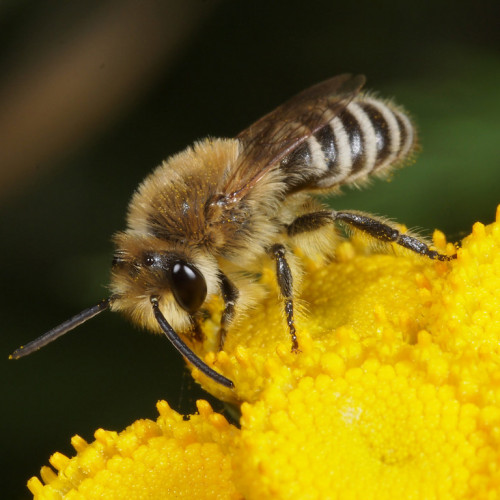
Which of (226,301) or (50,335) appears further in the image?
(226,301)

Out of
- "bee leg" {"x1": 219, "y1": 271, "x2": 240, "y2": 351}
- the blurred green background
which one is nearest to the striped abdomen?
the blurred green background

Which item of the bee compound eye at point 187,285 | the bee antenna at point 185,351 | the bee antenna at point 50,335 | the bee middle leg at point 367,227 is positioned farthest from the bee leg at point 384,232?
the bee antenna at point 50,335

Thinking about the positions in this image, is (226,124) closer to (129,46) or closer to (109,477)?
(129,46)

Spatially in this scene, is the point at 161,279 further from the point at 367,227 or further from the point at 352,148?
the point at 352,148

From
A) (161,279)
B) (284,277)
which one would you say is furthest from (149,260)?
(284,277)

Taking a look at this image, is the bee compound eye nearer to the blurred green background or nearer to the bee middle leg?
the bee middle leg

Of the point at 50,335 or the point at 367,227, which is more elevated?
the point at 50,335

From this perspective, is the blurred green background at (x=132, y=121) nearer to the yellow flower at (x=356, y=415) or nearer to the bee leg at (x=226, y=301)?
the bee leg at (x=226, y=301)
